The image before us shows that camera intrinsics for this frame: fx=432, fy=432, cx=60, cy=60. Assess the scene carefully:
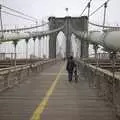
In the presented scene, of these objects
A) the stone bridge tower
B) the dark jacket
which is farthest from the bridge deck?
the stone bridge tower

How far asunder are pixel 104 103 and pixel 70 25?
7784cm

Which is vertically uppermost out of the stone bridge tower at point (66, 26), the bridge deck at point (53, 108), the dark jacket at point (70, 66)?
the stone bridge tower at point (66, 26)

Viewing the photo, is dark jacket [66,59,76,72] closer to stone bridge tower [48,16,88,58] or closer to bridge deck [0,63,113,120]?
bridge deck [0,63,113,120]

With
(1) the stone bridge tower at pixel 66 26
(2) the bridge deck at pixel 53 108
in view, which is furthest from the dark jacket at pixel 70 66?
(1) the stone bridge tower at pixel 66 26

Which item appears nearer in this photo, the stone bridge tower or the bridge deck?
the bridge deck

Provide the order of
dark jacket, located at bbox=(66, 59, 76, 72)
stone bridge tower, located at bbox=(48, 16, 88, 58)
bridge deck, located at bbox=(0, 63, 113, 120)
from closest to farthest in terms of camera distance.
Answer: bridge deck, located at bbox=(0, 63, 113, 120) < dark jacket, located at bbox=(66, 59, 76, 72) < stone bridge tower, located at bbox=(48, 16, 88, 58)

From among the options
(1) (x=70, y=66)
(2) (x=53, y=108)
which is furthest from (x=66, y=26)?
(2) (x=53, y=108)

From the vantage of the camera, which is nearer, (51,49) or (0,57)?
(0,57)

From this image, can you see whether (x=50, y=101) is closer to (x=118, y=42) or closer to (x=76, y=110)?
(x=76, y=110)

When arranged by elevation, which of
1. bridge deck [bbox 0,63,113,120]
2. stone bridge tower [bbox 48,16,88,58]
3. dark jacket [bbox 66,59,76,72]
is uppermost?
stone bridge tower [bbox 48,16,88,58]

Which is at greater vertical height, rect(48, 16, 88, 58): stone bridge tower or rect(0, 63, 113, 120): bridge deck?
rect(48, 16, 88, 58): stone bridge tower

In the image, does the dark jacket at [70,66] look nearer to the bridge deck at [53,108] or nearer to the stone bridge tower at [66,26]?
the bridge deck at [53,108]

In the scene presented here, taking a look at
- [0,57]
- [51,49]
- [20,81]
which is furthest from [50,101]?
[51,49]

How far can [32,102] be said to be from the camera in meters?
13.3
